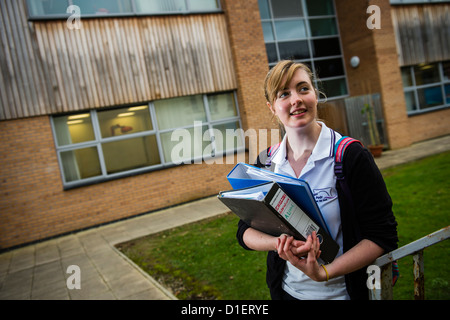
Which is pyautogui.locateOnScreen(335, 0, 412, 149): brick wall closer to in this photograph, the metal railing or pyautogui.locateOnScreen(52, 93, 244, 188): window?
pyautogui.locateOnScreen(52, 93, 244, 188): window

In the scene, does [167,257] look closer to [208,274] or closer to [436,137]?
[208,274]

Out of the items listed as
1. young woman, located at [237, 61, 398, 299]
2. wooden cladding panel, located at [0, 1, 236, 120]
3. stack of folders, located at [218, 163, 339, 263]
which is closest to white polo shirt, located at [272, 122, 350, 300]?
young woman, located at [237, 61, 398, 299]

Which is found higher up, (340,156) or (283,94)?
(283,94)

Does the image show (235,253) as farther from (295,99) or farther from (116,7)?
(116,7)

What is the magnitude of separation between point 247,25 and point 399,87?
23.3 feet

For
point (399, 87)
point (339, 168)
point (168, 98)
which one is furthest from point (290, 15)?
point (339, 168)

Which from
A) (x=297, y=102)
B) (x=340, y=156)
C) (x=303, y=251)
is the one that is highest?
(x=297, y=102)

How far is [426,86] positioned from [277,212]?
15.4 m

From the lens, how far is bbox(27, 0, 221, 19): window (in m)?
7.73

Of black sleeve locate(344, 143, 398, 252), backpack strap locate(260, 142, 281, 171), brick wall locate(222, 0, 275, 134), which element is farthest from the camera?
brick wall locate(222, 0, 275, 134)

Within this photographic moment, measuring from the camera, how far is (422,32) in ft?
41.8

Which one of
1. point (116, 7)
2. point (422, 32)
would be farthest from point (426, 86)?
point (116, 7)

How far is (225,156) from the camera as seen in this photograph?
9.68m

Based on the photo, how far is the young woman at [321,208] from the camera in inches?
48.9
